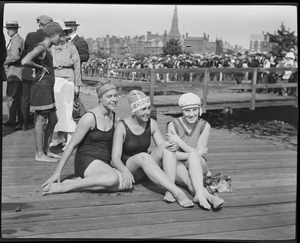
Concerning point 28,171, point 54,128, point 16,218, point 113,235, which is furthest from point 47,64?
point 113,235

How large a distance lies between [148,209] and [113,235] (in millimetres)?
436

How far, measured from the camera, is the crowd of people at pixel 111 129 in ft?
12.1

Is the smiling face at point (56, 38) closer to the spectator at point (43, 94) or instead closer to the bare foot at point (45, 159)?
the spectator at point (43, 94)

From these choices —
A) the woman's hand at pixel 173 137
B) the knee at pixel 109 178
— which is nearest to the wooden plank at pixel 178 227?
the knee at pixel 109 178

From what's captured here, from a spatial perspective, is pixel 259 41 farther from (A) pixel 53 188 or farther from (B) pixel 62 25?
(A) pixel 53 188

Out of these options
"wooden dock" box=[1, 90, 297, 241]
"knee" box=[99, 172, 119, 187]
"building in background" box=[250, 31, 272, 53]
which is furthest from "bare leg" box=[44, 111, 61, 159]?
"building in background" box=[250, 31, 272, 53]

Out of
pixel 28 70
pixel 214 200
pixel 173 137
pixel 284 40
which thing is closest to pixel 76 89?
pixel 28 70

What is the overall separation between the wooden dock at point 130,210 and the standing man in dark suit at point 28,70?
0.22 meters

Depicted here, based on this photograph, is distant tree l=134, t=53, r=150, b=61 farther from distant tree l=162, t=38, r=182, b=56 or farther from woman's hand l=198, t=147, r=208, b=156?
woman's hand l=198, t=147, r=208, b=156

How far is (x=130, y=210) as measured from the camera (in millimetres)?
3537

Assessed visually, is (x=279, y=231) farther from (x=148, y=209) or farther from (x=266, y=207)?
(x=148, y=209)

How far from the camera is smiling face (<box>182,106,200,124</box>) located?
3.82 m

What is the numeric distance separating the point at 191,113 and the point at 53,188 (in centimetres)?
107

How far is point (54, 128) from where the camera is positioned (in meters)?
4.38
